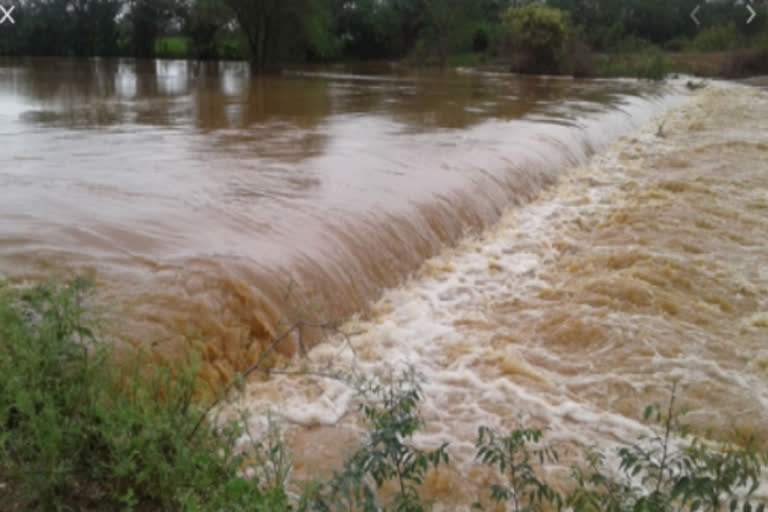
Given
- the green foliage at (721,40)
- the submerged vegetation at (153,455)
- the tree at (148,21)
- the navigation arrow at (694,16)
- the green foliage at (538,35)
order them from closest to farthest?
the submerged vegetation at (153,455) → the green foliage at (538,35) → the tree at (148,21) → the green foliage at (721,40) → the navigation arrow at (694,16)

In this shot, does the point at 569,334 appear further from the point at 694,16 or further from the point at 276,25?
the point at 694,16

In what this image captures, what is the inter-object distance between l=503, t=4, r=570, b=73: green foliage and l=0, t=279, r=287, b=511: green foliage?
36.4 m

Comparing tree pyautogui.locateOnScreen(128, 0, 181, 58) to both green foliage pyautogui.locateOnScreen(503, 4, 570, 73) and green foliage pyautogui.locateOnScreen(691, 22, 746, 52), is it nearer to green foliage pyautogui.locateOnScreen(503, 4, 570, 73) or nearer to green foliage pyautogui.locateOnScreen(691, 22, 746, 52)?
green foliage pyautogui.locateOnScreen(503, 4, 570, 73)

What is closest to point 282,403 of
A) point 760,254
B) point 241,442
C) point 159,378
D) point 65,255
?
point 241,442

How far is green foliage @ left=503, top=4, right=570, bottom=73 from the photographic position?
117 feet

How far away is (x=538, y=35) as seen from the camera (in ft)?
118

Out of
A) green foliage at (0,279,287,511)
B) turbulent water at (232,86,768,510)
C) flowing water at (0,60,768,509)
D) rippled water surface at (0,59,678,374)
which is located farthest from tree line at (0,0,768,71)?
green foliage at (0,279,287,511)

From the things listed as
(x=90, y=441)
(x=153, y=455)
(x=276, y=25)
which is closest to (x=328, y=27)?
(x=276, y=25)

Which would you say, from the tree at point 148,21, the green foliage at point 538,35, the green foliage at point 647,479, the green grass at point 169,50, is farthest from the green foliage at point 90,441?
the green grass at point 169,50

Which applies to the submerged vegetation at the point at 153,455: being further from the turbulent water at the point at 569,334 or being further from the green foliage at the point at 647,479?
the turbulent water at the point at 569,334

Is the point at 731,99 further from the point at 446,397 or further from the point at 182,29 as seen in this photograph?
the point at 182,29

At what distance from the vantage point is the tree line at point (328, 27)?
3275cm

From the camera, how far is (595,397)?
14.6ft

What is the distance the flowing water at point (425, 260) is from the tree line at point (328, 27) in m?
21.8
